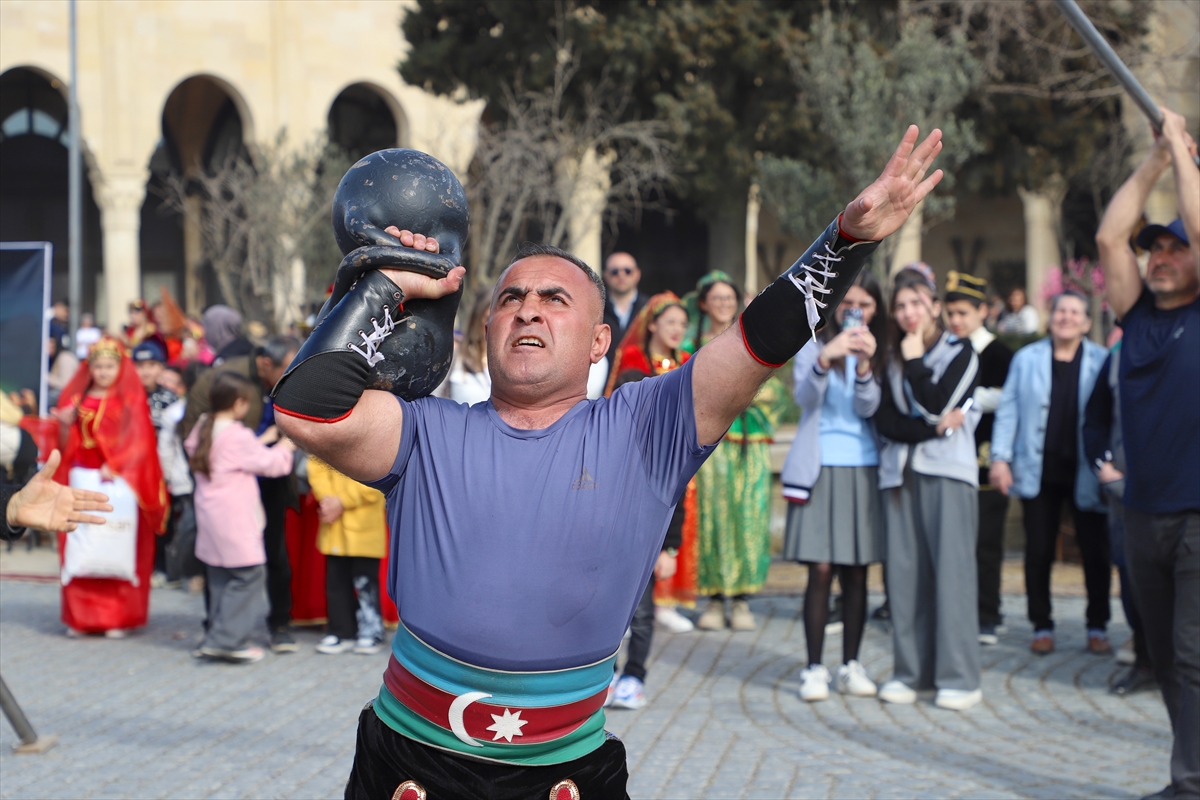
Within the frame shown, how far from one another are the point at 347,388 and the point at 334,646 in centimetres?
537

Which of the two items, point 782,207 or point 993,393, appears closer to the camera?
point 993,393

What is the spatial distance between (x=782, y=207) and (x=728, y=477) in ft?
35.6

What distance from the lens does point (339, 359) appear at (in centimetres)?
233

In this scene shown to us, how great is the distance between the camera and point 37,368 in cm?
628

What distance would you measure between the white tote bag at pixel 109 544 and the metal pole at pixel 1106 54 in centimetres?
598

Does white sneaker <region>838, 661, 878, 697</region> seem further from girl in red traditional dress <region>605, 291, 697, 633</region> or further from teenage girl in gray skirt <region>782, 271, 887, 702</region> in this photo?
girl in red traditional dress <region>605, 291, 697, 633</region>

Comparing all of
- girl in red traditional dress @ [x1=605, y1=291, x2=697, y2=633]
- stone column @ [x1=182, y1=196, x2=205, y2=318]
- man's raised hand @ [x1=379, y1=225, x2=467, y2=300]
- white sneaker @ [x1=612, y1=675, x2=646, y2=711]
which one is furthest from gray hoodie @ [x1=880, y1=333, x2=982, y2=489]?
stone column @ [x1=182, y1=196, x2=205, y2=318]

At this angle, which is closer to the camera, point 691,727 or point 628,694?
point 691,727

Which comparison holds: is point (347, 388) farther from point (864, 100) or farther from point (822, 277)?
point (864, 100)

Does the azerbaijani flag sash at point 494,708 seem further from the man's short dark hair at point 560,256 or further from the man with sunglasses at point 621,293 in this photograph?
the man with sunglasses at point 621,293

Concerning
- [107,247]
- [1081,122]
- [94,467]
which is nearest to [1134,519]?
[94,467]

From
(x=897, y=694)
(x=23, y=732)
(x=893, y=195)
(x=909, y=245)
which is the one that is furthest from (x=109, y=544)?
(x=909, y=245)

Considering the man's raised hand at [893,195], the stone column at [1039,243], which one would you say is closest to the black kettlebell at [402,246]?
the man's raised hand at [893,195]

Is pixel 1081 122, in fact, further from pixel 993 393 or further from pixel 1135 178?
pixel 1135 178
